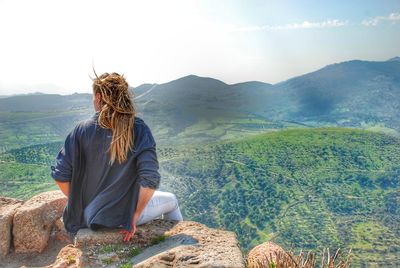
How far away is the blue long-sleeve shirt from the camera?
4922 mm

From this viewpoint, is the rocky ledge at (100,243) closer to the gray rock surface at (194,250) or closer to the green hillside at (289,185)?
the gray rock surface at (194,250)

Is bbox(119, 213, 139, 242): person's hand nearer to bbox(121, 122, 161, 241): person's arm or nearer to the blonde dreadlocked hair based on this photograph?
bbox(121, 122, 161, 241): person's arm

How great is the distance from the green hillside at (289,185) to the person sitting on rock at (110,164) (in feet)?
180

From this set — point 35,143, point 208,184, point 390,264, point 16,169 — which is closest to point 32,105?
point 35,143

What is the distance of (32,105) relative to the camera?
12875 centimetres

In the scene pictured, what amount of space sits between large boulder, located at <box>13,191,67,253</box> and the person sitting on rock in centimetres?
171

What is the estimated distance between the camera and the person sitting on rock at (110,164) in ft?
15.9

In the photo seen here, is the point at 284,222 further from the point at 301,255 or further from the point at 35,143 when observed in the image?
the point at 301,255

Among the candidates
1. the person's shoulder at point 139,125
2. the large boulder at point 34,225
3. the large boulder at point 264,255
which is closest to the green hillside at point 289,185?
the large boulder at point 264,255

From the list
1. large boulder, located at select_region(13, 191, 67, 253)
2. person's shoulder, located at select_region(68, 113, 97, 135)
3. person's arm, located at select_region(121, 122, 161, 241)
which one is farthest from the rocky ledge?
person's shoulder, located at select_region(68, 113, 97, 135)

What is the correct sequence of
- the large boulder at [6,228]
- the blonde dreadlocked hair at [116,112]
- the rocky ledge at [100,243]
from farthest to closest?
the large boulder at [6,228] → the blonde dreadlocked hair at [116,112] → the rocky ledge at [100,243]

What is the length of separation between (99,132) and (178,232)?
1834mm

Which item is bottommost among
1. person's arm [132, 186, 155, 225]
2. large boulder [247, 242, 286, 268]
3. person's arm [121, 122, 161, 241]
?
large boulder [247, 242, 286, 268]

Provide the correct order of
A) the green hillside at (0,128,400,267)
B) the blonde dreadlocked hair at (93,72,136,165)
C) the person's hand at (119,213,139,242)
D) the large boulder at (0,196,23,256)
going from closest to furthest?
the blonde dreadlocked hair at (93,72,136,165) < the person's hand at (119,213,139,242) < the large boulder at (0,196,23,256) < the green hillside at (0,128,400,267)
